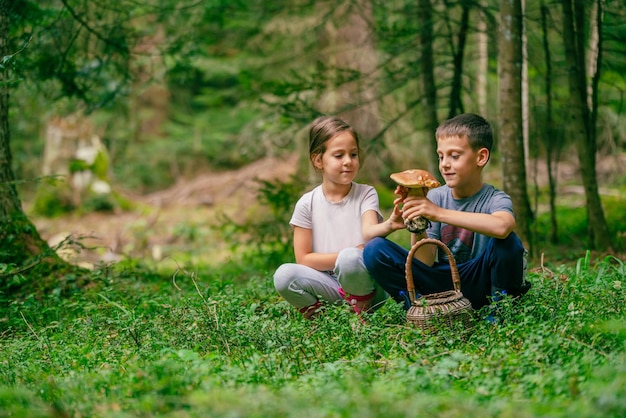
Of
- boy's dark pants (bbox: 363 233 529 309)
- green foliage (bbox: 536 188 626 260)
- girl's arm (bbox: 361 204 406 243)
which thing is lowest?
green foliage (bbox: 536 188 626 260)

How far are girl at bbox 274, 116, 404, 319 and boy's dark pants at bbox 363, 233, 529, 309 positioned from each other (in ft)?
0.50

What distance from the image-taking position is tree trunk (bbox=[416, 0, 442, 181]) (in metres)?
7.51

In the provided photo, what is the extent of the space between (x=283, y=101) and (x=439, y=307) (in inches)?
193

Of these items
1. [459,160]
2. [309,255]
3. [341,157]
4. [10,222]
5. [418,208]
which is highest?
[341,157]

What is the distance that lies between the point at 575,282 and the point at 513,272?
917mm

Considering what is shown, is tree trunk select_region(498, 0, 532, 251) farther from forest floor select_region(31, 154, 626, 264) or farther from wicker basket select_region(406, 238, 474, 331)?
forest floor select_region(31, 154, 626, 264)

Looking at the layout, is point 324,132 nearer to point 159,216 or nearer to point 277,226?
point 277,226

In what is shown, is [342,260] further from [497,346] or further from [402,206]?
[497,346]

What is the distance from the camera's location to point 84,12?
21.6ft

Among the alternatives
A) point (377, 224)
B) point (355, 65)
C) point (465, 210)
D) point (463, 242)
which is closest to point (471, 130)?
point (465, 210)

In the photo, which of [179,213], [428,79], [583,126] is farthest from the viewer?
[179,213]

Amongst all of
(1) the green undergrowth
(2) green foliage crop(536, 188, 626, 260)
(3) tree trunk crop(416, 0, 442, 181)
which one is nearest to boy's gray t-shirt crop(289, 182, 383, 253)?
(1) the green undergrowth

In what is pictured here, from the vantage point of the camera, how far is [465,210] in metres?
4.29

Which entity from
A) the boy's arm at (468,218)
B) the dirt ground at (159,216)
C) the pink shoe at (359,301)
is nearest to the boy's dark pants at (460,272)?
the boy's arm at (468,218)
